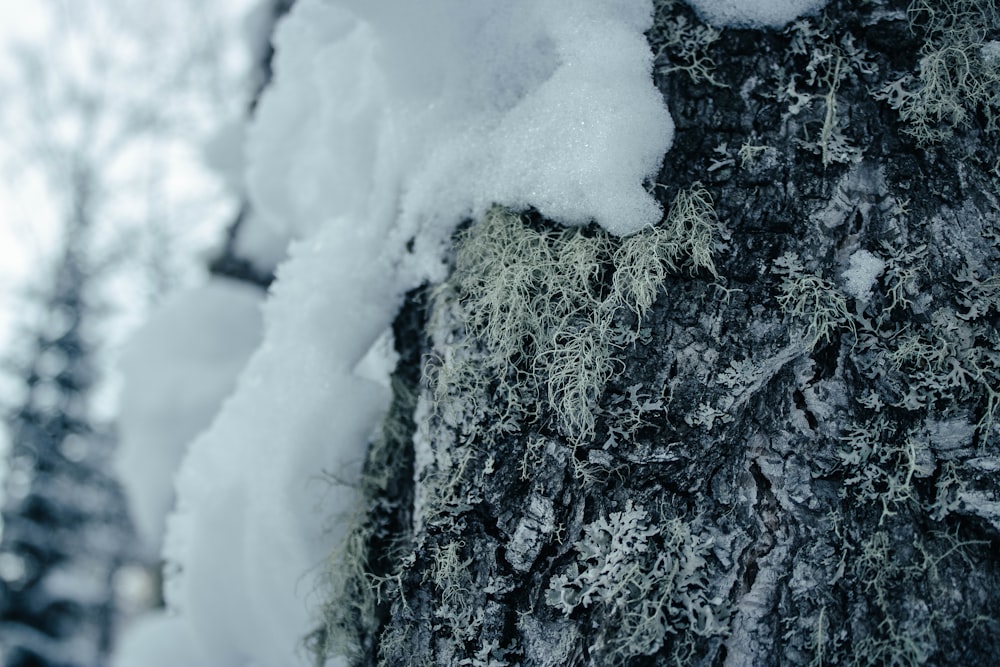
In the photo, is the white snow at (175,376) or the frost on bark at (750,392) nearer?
the frost on bark at (750,392)

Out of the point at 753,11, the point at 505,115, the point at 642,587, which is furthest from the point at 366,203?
the point at 642,587

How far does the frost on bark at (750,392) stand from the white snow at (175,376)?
135 centimetres

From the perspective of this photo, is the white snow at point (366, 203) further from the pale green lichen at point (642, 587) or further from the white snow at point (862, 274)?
the pale green lichen at point (642, 587)

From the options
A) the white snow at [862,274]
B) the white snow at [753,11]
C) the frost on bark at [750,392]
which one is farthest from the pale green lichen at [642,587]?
the white snow at [753,11]

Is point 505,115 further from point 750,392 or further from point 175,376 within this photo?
point 175,376

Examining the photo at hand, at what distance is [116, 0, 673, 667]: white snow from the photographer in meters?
1.20

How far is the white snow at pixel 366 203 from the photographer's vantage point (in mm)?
1197

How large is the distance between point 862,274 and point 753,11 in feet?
1.75

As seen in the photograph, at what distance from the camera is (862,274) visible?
1.07m

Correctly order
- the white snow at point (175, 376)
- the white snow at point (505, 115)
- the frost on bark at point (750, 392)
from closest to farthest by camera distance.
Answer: the frost on bark at point (750, 392), the white snow at point (505, 115), the white snow at point (175, 376)

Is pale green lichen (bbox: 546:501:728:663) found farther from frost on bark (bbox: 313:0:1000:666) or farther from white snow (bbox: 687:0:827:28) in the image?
white snow (bbox: 687:0:827:28)

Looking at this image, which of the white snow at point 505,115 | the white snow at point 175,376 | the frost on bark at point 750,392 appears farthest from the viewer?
the white snow at point 175,376

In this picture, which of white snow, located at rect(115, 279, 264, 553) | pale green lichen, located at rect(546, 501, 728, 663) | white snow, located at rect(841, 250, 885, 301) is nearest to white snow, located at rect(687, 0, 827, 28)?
white snow, located at rect(841, 250, 885, 301)

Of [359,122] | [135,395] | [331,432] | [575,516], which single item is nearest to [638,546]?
[575,516]
